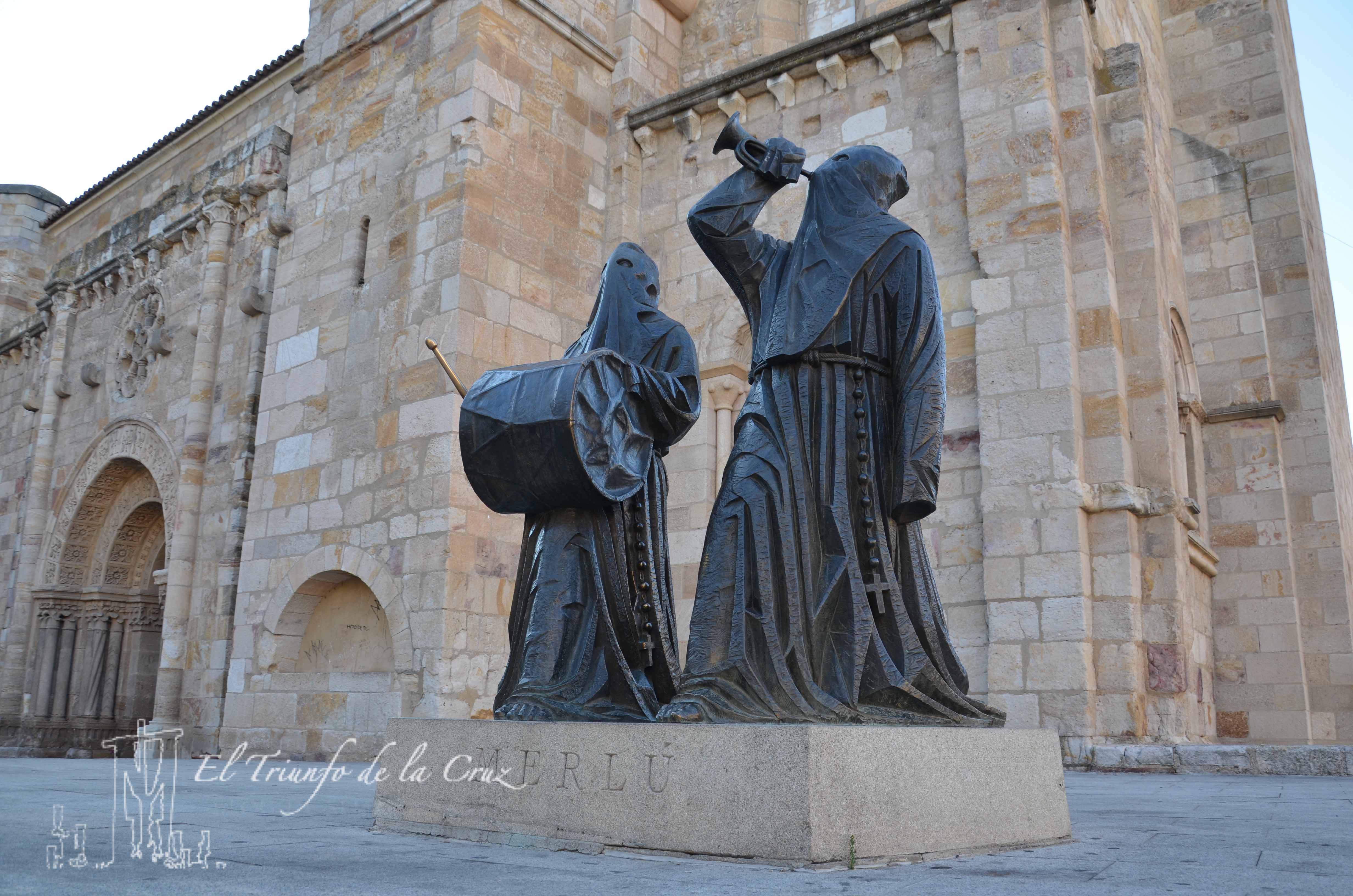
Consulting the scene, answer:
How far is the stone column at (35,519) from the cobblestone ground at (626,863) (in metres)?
12.0

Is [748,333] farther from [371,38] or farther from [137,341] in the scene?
[137,341]

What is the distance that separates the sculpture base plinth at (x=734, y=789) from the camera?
2.62 metres

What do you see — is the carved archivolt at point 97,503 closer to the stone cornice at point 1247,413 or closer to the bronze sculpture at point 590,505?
the bronze sculpture at point 590,505

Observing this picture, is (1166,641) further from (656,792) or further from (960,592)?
(656,792)

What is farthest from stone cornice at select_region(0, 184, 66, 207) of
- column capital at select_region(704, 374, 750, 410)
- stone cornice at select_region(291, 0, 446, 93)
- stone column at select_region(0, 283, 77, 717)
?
column capital at select_region(704, 374, 750, 410)

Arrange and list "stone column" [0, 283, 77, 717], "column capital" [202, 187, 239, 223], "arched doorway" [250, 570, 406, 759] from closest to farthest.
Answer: "arched doorway" [250, 570, 406, 759] → "column capital" [202, 187, 239, 223] → "stone column" [0, 283, 77, 717]

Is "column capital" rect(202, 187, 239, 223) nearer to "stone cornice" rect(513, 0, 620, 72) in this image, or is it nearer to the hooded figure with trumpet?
"stone cornice" rect(513, 0, 620, 72)

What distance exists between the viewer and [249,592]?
33.8 ft

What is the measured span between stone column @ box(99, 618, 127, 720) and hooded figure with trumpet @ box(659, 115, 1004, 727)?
541 inches

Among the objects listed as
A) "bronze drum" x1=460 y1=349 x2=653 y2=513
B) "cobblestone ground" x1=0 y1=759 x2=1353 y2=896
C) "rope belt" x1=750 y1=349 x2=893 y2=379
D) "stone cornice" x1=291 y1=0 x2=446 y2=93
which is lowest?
"cobblestone ground" x1=0 y1=759 x2=1353 y2=896

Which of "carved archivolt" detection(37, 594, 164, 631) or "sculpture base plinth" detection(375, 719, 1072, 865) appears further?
"carved archivolt" detection(37, 594, 164, 631)

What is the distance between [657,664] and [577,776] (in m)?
0.84

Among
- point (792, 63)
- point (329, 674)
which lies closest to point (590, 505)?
point (329, 674)

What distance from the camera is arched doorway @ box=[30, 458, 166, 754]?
14.1 meters
